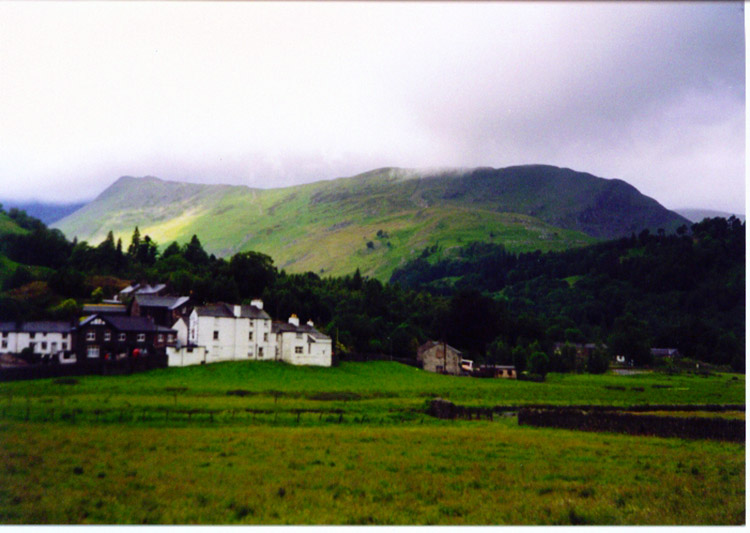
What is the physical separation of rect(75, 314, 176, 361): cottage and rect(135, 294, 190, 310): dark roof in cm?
113

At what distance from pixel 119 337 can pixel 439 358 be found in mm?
23112

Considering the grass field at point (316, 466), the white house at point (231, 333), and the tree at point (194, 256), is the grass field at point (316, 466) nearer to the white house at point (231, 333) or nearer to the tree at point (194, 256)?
the white house at point (231, 333)

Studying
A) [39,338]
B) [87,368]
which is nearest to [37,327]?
[39,338]

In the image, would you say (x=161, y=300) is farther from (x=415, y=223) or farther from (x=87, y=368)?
(x=415, y=223)

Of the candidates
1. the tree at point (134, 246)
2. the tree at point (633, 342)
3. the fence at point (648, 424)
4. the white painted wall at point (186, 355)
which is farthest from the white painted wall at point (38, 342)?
the tree at point (633, 342)

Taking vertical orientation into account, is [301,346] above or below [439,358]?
above

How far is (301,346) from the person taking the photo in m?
36.6

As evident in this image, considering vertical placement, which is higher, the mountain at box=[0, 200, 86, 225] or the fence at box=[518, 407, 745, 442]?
the mountain at box=[0, 200, 86, 225]

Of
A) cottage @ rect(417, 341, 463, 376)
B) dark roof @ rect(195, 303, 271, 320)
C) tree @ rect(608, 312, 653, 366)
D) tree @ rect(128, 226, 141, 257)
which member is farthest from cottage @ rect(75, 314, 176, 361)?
tree @ rect(608, 312, 653, 366)

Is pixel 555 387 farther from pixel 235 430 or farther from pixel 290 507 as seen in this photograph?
pixel 290 507

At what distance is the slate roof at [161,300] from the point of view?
96.2ft

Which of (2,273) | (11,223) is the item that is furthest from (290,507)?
(11,223)

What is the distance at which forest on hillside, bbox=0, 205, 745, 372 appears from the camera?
21703 mm

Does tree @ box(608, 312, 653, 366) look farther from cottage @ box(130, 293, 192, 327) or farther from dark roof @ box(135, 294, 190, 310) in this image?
dark roof @ box(135, 294, 190, 310)
